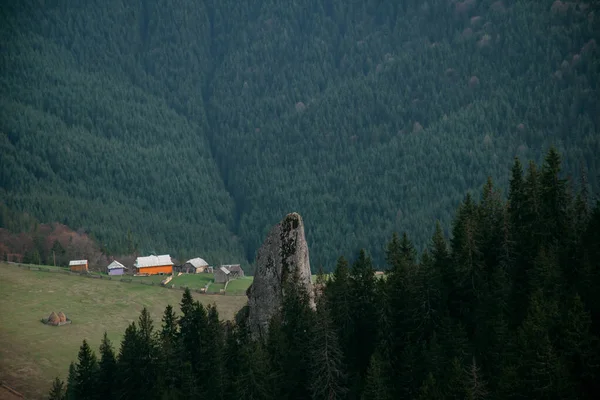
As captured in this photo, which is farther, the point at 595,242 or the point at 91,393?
the point at 91,393

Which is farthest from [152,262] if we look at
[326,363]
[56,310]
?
[326,363]

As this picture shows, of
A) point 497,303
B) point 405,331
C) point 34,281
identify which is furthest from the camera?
point 34,281

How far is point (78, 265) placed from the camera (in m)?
175

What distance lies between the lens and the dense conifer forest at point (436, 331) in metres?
51.2

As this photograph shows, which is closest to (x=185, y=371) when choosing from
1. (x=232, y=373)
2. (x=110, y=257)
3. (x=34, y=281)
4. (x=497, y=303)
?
(x=232, y=373)

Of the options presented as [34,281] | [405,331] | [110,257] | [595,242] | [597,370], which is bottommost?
[597,370]

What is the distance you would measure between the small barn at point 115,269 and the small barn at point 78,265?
192 inches

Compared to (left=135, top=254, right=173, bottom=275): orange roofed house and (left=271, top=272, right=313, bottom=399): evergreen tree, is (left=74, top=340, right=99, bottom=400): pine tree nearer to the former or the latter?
(left=271, top=272, right=313, bottom=399): evergreen tree

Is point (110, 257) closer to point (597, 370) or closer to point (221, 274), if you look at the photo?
point (221, 274)

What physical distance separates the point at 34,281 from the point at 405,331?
97.7 meters

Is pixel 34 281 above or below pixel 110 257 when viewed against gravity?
below

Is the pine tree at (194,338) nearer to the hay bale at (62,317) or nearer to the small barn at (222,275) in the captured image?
the hay bale at (62,317)

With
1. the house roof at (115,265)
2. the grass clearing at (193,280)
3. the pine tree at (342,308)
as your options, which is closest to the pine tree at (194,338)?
the pine tree at (342,308)

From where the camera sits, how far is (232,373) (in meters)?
68.9
